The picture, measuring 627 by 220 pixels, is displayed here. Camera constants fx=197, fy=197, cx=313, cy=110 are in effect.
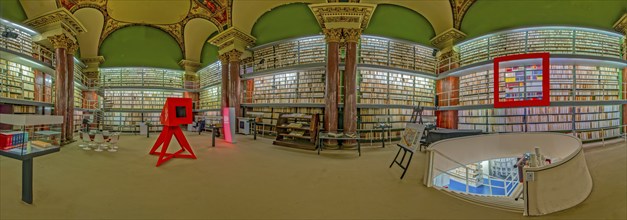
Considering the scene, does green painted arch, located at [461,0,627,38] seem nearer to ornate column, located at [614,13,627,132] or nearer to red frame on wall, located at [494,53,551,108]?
ornate column, located at [614,13,627,132]

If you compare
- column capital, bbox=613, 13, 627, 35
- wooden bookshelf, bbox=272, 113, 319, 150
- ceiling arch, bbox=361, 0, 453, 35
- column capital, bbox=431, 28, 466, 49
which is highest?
ceiling arch, bbox=361, 0, 453, 35

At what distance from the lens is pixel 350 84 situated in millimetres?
6477

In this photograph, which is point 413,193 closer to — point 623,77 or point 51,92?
point 623,77

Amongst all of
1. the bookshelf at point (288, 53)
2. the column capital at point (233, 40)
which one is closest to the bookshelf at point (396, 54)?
the bookshelf at point (288, 53)

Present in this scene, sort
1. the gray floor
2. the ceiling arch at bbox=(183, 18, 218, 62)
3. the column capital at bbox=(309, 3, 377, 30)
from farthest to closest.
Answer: the ceiling arch at bbox=(183, 18, 218, 62)
the column capital at bbox=(309, 3, 377, 30)
the gray floor

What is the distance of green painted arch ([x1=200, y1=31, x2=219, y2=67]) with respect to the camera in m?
12.3

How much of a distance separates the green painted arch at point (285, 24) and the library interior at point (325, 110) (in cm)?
8

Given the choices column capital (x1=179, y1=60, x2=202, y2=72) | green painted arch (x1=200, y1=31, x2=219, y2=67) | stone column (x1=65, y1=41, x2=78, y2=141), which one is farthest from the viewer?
column capital (x1=179, y1=60, x2=202, y2=72)

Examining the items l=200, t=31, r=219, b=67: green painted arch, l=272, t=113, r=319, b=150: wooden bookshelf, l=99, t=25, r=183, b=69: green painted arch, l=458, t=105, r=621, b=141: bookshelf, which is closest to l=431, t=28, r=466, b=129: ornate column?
l=458, t=105, r=621, b=141: bookshelf

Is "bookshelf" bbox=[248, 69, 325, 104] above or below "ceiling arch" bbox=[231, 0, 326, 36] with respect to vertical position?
below

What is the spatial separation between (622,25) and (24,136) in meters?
14.0

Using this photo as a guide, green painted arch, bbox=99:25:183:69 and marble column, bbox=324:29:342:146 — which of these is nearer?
marble column, bbox=324:29:342:146

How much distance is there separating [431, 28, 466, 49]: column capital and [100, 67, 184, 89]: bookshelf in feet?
48.2

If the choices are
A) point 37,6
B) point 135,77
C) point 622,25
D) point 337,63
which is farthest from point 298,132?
point 135,77
